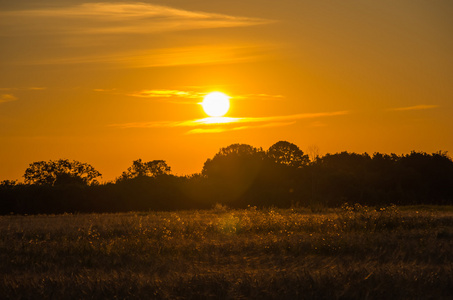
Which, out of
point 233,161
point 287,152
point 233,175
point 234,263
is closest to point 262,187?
point 233,175

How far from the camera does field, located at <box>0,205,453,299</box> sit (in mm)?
9422

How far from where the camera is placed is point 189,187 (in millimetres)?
45125

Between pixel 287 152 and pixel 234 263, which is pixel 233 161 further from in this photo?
pixel 234 263

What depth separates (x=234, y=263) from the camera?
12344mm

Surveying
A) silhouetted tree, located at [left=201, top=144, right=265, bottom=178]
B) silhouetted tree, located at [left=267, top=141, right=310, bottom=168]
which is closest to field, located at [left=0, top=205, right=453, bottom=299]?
silhouetted tree, located at [left=201, top=144, right=265, bottom=178]

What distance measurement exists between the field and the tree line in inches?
766

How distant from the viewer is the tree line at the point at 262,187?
141 feet

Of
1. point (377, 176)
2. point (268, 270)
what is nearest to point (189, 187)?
point (377, 176)

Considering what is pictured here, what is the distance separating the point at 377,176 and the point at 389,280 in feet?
139

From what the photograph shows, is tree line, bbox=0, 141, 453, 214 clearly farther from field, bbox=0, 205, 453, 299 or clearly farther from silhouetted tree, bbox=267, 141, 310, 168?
field, bbox=0, 205, 453, 299

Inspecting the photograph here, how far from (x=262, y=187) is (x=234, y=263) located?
37858mm

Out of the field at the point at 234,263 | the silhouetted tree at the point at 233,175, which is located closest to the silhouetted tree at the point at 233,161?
the silhouetted tree at the point at 233,175

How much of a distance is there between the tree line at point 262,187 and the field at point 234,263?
19.5 m

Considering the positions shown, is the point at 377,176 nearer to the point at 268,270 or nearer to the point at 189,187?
the point at 189,187
